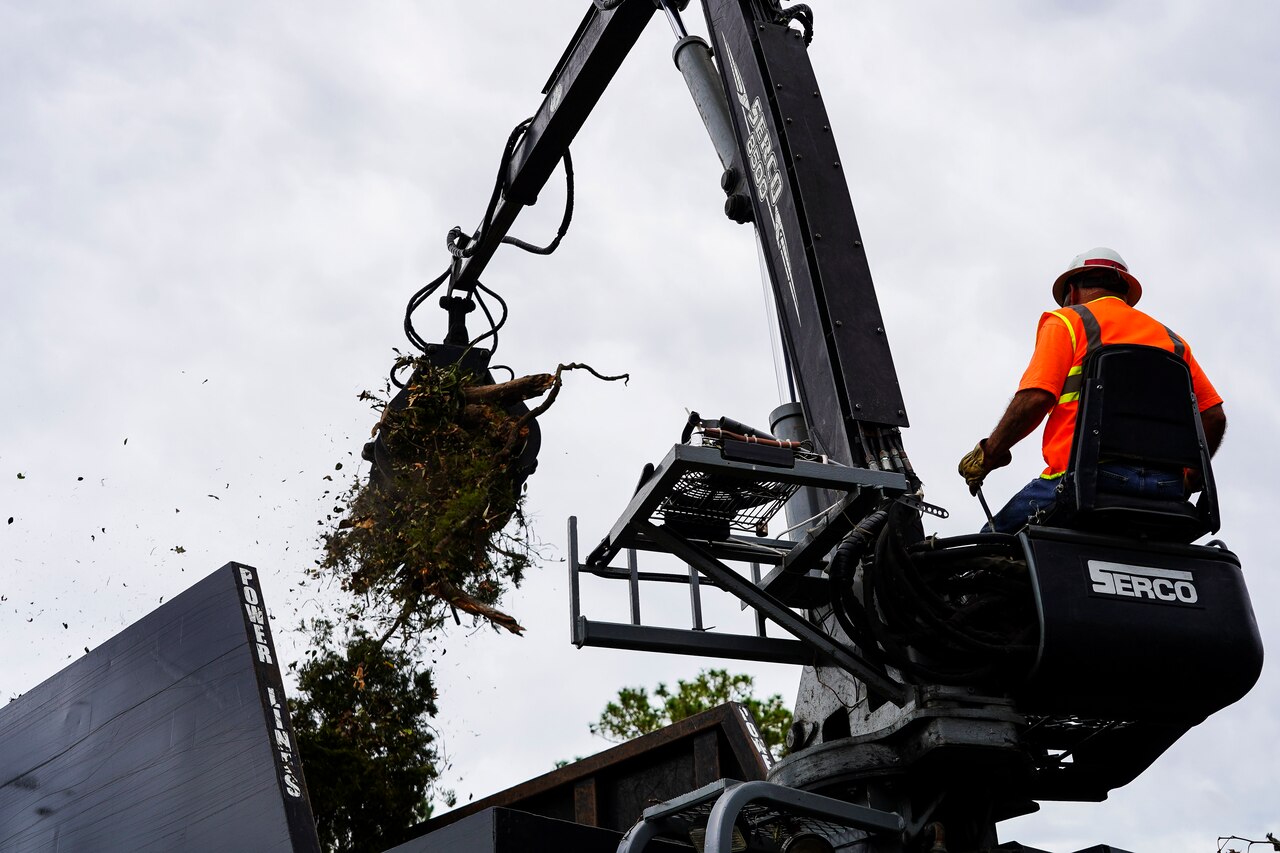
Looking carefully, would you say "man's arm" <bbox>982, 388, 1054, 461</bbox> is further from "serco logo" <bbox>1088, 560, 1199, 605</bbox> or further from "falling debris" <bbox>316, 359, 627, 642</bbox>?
"falling debris" <bbox>316, 359, 627, 642</bbox>

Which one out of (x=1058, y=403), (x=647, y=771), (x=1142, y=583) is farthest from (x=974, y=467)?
(x=647, y=771)

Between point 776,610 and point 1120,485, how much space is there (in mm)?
1223

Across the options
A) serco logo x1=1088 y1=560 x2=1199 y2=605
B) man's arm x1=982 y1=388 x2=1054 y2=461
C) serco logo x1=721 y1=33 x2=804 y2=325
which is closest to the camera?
serco logo x1=1088 y1=560 x2=1199 y2=605

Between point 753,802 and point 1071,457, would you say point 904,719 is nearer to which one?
point 753,802

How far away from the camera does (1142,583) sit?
4461 mm

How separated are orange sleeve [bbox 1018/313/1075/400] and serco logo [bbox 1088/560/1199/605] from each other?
2.01 feet

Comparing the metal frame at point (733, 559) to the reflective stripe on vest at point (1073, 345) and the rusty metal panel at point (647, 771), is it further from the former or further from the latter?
the rusty metal panel at point (647, 771)

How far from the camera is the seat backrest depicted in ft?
14.5

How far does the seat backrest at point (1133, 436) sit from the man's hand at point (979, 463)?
1.12 ft

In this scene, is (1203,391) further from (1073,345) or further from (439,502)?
(439,502)

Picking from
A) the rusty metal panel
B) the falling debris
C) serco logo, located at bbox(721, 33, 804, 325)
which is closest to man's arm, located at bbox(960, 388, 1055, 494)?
serco logo, located at bbox(721, 33, 804, 325)

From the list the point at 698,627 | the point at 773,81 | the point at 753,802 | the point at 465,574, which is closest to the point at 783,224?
the point at 773,81

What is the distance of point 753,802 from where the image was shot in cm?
401

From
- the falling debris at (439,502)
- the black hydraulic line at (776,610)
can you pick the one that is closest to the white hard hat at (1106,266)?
the black hydraulic line at (776,610)
